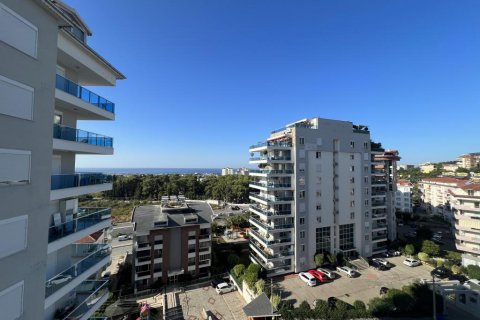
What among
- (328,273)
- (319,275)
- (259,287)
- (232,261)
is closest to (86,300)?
(259,287)

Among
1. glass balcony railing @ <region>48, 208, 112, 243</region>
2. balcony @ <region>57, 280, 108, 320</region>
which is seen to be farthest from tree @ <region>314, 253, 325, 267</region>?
glass balcony railing @ <region>48, 208, 112, 243</region>

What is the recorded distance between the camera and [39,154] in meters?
8.81

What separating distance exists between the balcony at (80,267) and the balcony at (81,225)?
148 cm

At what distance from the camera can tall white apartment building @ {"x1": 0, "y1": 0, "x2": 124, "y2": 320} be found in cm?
765

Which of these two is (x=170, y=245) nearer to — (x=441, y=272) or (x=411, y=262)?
(x=411, y=262)

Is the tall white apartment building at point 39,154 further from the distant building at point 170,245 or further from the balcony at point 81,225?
the distant building at point 170,245

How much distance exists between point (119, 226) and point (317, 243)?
47253 millimetres

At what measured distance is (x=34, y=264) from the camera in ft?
28.7

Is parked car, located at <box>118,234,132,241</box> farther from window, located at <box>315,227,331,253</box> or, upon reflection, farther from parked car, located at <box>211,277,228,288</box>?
window, located at <box>315,227,331,253</box>

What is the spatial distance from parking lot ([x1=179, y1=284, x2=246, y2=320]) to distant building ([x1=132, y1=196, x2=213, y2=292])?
11.3 feet

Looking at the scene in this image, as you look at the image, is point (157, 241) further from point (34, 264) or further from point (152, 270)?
point (34, 264)

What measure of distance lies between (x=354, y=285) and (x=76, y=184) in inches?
1294

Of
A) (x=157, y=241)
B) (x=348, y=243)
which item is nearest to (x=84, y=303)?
(x=157, y=241)

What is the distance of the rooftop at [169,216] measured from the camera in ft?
103
